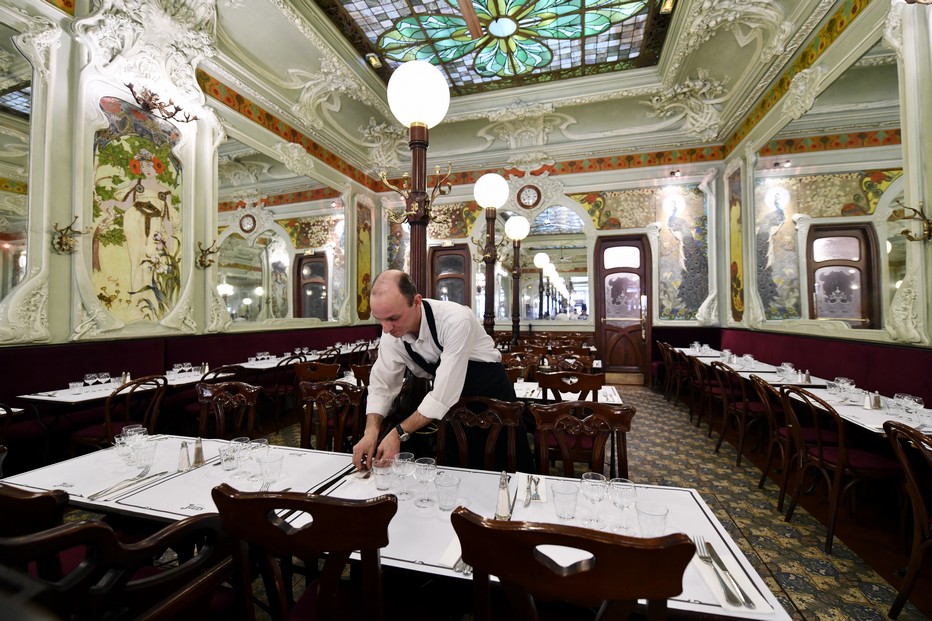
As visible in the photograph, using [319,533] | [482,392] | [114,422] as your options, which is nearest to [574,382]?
[482,392]

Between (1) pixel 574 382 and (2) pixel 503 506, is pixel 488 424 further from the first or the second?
(1) pixel 574 382

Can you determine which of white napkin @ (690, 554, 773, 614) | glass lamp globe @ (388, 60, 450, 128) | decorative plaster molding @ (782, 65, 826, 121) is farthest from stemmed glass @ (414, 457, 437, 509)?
decorative plaster molding @ (782, 65, 826, 121)

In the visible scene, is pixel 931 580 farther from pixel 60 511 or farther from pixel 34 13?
pixel 34 13

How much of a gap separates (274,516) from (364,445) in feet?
2.33

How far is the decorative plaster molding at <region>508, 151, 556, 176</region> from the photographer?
827cm

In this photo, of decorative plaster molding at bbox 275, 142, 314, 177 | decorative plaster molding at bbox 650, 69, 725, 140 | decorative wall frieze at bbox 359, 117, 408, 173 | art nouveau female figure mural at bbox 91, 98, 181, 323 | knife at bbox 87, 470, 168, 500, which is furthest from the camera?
decorative wall frieze at bbox 359, 117, 408, 173

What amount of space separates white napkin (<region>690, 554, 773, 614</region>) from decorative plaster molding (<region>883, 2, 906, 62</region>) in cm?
479

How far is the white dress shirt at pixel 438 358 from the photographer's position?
189 cm

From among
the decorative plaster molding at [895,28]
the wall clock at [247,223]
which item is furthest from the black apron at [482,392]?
the wall clock at [247,223]

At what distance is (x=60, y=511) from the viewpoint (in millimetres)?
1113

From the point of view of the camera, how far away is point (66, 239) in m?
3.79

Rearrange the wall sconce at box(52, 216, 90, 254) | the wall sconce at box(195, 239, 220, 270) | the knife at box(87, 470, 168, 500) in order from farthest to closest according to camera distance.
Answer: the wall sconce at box(195, 239, 220, 270) < the wall sconce at box(52, 216, 90, 254) < the knife at box(87, 470, 168, 500)

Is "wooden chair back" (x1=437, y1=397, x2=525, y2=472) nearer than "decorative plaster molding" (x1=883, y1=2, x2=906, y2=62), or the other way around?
"wooden chair back" (x1=437, y1=397, x2=525, y2=472)

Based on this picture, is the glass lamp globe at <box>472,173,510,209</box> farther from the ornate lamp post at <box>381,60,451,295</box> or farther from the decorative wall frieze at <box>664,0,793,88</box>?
the decorative wall frieze at <box>664,0,793,88</box>
